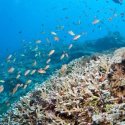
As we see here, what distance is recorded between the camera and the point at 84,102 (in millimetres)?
3959

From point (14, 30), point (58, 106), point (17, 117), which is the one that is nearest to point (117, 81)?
point (58, 106)

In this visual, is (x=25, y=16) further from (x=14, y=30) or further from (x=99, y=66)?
(x=99, y=66)

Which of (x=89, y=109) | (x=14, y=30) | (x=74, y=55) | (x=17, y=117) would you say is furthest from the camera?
(x=14, y=30)

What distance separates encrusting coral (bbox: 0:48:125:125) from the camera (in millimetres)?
3656

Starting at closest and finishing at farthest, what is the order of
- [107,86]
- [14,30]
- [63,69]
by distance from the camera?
[107,86]
[63,69]
[14,30]

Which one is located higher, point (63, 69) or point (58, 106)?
point (63, 69)

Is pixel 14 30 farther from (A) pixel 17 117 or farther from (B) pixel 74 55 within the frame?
(A) pixel 17 117

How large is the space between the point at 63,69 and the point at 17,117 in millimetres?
2737

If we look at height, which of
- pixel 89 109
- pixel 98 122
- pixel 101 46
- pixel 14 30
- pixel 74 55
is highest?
pixel 14 30

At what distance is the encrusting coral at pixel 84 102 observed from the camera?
3.66 meters

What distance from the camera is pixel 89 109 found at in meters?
3.73

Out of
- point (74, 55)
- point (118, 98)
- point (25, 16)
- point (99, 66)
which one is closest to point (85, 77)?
point (99, 66)

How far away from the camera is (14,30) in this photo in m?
163

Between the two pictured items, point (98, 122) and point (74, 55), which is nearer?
point (98, 122)
